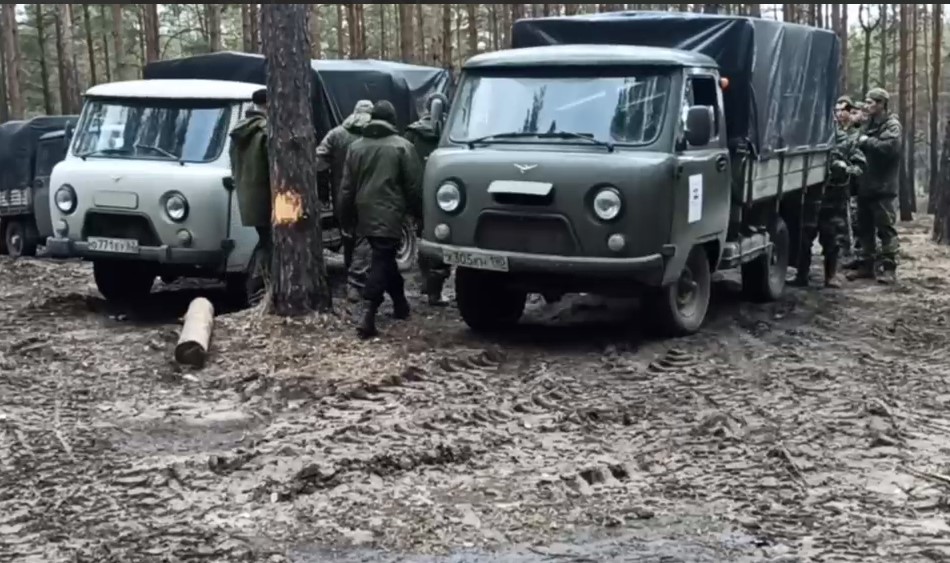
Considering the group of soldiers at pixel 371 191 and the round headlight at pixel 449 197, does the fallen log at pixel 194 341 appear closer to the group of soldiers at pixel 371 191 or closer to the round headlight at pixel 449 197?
the group of soldiers at pixel 371 191

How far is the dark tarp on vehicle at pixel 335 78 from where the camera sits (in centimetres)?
1326

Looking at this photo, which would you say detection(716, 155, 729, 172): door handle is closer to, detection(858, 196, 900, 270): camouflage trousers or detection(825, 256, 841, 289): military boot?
detection(825, 256, 841, 289): military boot

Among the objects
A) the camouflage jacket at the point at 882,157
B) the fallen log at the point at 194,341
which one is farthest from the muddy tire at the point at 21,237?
the camouflage jacket at the point at 882,157

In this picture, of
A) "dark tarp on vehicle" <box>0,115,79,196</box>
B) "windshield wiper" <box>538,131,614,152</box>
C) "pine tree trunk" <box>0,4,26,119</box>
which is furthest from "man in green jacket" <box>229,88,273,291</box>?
"pine tree trunk" <box>0,4,26,119</box>

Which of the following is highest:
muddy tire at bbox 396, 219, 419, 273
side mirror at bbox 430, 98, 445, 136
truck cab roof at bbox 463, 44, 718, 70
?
truck cab roof at bbox 463, 44, 718, 70

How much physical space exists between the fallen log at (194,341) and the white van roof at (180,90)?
2778 millimetres

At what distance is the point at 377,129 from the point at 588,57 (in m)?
1.79

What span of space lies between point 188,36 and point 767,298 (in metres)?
39.5

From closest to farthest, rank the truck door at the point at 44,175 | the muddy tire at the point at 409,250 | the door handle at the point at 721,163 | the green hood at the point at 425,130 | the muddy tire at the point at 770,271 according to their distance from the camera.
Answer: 1. the door handle at the point at 721,163
2. the green hood at the point at 425,130
3. the muddy tire at the point at 770,271
4. the muddy tire at the point at 409,250
5. the truck door at the point at 44,175

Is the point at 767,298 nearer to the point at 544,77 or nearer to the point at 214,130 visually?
the point at 544,77

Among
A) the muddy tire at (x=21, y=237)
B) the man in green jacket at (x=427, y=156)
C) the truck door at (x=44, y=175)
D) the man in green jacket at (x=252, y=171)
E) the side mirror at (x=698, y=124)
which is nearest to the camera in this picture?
the side mirror at (x=698, y=124)

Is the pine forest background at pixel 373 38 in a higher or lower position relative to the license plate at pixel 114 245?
higher

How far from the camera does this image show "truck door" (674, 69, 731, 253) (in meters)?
9.09

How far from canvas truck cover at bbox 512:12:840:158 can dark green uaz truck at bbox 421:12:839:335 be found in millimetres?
17
